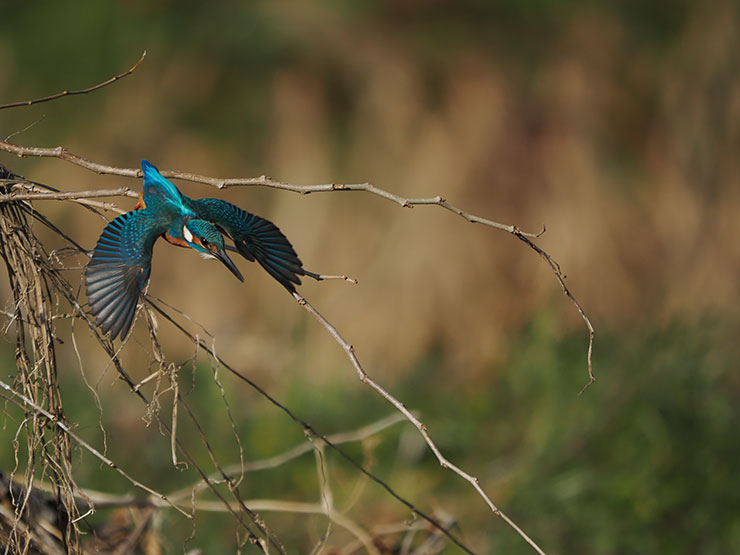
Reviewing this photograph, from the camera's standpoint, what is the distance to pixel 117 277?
98 cm

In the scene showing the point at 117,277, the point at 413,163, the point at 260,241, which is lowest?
the point at 117,277

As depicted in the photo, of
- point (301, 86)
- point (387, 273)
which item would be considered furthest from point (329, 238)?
point (301, 86)

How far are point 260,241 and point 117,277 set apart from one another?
16cm

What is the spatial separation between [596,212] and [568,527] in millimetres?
1941

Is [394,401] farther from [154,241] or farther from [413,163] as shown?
[413,163]

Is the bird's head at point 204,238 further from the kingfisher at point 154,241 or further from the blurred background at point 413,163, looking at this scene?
the blurred background at point 413,163

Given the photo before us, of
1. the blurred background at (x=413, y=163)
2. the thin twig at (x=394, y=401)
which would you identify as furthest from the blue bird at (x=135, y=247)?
the blurred background at (x=413, y=163)

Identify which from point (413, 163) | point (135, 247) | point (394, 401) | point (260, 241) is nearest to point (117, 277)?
point (135, 247)

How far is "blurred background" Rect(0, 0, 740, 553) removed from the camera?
388 cm

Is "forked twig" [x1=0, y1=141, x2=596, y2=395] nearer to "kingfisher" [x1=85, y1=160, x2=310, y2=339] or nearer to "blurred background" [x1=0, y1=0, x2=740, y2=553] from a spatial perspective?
"kingfisher" [x1=85, y1=160, x2=310, y2=339]

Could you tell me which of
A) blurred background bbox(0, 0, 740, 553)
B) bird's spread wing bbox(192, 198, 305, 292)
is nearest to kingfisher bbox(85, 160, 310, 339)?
bird's spread wing bbox(192, 198, 305, 292)

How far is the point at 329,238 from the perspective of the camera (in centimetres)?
439

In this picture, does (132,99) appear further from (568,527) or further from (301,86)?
(568,527)

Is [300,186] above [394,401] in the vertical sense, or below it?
above
